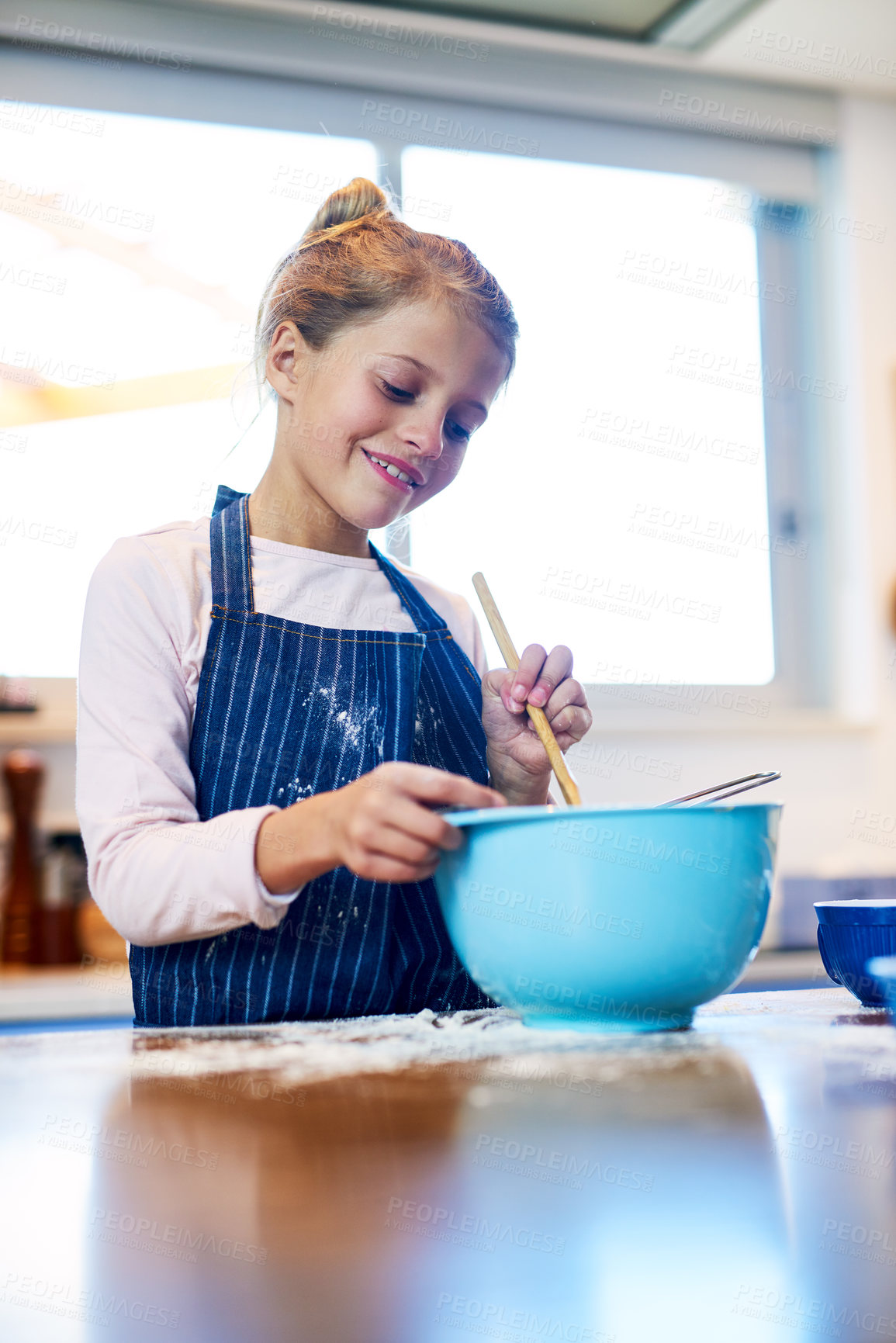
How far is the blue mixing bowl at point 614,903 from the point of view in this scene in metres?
0.59

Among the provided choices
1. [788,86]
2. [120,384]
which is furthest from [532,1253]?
[788,86]

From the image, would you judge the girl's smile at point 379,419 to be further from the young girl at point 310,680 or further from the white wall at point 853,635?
the white wall at point 853,635

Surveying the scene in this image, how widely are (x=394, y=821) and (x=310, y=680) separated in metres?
0.37

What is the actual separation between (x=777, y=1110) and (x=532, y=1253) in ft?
0.56

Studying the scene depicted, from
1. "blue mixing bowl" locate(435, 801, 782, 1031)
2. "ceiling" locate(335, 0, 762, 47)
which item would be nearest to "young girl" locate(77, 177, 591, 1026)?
"blue mixing bowl" locate(435, 801, 782, 1031)

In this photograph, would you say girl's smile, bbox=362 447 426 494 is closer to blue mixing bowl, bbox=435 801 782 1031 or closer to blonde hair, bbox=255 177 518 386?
blonde hair, bbox=255 177 518 386

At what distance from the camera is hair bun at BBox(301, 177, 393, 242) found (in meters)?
1.14

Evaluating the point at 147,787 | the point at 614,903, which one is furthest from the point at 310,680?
the point at 614,903

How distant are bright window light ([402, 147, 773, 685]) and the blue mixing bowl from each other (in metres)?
1.79

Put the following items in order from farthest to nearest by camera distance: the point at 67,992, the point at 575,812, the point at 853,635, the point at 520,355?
the point at 853,635, the point at 520,355, the point at 67,992, the point at 575,812

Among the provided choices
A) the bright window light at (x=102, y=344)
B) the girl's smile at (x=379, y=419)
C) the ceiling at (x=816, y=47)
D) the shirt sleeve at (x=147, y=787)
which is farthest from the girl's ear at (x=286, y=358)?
the ceiling at (x=816, y=47)

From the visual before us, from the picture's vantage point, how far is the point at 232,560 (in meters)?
1.00

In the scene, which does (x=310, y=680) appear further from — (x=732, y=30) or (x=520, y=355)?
(x=732, y=30)

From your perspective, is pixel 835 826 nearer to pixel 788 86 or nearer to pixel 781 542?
pixel 781 542
